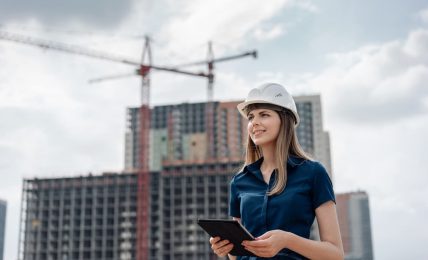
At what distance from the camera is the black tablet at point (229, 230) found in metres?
3.75

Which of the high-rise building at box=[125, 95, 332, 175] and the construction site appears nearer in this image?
the construction site

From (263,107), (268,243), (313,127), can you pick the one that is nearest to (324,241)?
(268,243)

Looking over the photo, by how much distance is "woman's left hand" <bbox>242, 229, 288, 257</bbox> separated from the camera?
381cm

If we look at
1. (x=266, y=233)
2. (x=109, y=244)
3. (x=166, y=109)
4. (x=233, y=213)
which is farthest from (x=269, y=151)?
(x=166, y=109)

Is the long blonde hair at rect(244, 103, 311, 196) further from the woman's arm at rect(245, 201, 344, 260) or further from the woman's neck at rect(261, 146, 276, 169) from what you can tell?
the woman's arm at rect(245, 201, 344, 260)

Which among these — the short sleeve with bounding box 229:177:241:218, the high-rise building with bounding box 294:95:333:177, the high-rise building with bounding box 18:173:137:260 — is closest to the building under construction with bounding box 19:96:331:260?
the high-rise building with bounding box 18:173:137:260

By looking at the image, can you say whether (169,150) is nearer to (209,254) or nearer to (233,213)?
(209,254)

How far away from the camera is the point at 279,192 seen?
4.27m

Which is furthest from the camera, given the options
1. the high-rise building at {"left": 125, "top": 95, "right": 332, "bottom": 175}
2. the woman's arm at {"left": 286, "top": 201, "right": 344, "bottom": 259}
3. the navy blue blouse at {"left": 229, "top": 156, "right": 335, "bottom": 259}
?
the high-rise building at {"left": 125, "top": 95, "right": 332, "bottom": 175}

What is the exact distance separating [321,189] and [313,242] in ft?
1.38

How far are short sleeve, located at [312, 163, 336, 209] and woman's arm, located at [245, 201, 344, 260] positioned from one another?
39 mm

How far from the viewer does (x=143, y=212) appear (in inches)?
5138

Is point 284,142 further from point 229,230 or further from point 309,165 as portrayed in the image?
point 229,230

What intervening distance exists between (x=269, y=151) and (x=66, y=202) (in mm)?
147031
